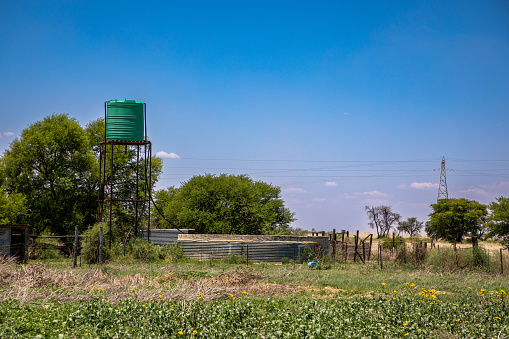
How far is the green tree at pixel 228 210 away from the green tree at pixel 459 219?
111ft

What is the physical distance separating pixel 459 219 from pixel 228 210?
39.7 meters

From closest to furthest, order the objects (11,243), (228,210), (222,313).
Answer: (222,313), (11,243), (228,210)

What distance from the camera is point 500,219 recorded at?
156ft

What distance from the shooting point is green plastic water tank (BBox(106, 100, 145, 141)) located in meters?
30.0

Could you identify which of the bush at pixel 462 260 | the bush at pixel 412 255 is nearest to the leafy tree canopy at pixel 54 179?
the bush at pixel 412 255

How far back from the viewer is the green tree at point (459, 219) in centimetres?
6438

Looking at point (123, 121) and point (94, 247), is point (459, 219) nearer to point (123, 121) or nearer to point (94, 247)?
point (123, 121)

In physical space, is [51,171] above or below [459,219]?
above

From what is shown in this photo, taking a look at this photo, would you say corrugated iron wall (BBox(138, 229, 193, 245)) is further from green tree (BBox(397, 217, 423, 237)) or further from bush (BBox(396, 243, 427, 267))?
green tree (BBox(397, 217, 423, 237))

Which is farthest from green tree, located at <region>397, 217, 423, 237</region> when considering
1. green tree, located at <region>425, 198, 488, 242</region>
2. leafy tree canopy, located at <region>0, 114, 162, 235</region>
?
leafy tree canopy, located at <region>0, 114, 162, 235</region>

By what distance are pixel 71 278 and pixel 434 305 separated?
35.7 feet

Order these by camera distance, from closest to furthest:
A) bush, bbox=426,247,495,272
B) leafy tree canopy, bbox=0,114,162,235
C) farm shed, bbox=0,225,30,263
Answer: bush, bbox=426,247,495,272 < farm shed, bbox=0,225,30,263 < leafy tree canopy, bbox=0,114,162,235

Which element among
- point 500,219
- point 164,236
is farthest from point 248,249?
point 500,219

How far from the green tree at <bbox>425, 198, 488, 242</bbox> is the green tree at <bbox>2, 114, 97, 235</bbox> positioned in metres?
49.8
